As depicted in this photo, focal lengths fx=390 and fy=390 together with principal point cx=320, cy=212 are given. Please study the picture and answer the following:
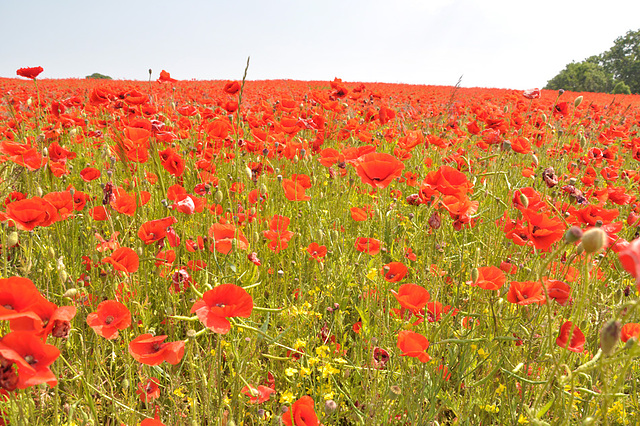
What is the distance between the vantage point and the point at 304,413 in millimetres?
1213

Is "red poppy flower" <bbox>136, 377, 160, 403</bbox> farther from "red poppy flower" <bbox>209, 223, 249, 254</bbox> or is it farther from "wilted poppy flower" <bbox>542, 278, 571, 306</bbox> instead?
"wilted poppy flower" <bbox>542, 278, 571, 306</bbox>

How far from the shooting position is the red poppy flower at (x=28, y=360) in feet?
2.53

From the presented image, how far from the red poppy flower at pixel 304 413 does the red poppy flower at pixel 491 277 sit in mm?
704

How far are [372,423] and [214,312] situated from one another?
68 cm

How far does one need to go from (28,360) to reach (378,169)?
1.33 metres

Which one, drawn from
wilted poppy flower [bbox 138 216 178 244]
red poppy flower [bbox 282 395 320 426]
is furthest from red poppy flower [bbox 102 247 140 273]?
red poppy flower [bbox 282 395 320 426]

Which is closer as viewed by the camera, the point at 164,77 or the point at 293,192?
the point at 293,192

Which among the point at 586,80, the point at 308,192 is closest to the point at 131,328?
the point at 308,192

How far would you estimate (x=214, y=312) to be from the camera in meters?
1.13

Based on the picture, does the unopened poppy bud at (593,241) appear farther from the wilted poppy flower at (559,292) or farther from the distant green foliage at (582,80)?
the distant green foliage at (582,80)

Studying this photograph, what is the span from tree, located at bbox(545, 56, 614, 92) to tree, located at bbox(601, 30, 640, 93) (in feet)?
33.4

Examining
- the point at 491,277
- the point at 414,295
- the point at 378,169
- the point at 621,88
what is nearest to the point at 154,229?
the point at 378,169

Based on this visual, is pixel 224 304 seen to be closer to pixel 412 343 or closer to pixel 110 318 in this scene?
pixel 110 318

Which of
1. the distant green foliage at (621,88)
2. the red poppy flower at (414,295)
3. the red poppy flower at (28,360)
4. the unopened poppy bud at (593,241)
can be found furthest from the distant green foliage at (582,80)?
the red poppy flower at (28,360)
